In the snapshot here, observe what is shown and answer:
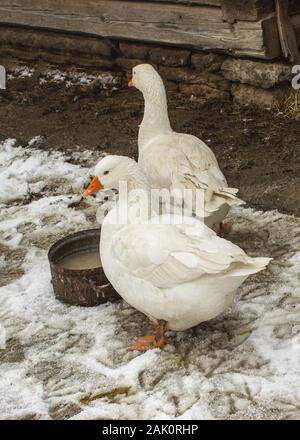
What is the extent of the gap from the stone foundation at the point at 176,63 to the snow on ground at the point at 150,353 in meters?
2.35

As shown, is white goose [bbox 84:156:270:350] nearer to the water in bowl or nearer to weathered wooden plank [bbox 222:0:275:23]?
the water in bowl

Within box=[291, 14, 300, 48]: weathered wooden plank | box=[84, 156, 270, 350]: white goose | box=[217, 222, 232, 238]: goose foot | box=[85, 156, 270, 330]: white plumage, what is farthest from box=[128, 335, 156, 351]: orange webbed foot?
box=[291, 14, 300, 48]: weathered wooden plank

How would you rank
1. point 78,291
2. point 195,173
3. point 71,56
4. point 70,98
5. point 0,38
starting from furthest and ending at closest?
1. point 0,38
2. point 71,56
3. point 70,98
4. point 195,173
5. point 78,291

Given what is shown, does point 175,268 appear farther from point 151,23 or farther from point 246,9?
point 151,23

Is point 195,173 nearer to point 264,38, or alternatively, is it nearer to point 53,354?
point 53,354

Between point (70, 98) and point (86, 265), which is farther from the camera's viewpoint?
point (70, 98)

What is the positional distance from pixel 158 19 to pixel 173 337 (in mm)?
4648

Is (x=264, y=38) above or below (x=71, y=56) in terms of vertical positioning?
above

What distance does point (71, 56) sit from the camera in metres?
9.22

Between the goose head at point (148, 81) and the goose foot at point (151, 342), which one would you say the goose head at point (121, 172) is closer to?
the goose foot at point (151, 342)

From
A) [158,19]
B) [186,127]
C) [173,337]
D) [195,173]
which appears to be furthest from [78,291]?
[158,19]
